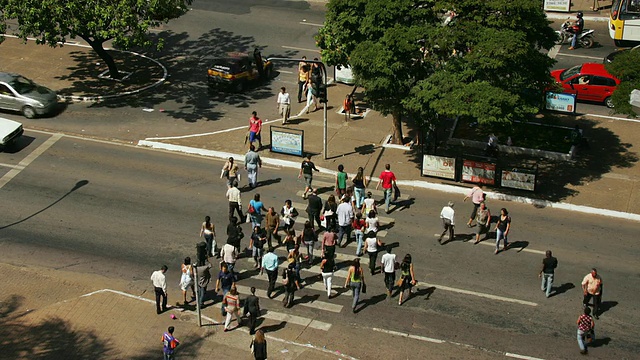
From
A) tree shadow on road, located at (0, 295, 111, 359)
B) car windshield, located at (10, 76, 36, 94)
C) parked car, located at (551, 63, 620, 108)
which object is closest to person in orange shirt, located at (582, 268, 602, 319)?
tree shadow on road, located at (0, 295, 111, 359)

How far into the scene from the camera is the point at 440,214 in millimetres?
28453

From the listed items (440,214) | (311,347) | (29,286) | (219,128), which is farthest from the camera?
(219,128)

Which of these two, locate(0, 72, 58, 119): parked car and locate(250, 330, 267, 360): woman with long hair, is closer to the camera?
locate(250, 330, 267, 360): woman with long hair

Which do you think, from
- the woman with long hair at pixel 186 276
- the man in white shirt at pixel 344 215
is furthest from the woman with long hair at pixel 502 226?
the woman with long hair at pixel 186 276

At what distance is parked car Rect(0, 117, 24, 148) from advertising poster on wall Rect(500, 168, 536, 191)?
18.9 metres

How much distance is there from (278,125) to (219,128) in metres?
2.53

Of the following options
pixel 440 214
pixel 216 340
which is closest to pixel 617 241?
pixel 440 214

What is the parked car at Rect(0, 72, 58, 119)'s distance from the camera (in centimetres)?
3591

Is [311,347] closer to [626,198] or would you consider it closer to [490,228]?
[490,228]

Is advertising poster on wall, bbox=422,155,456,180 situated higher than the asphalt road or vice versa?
advertising poster on wall, bbox=422,155,456,180

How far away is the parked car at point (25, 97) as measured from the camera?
35.9 m

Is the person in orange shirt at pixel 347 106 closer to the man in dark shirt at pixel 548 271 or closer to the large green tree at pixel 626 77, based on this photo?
the large green tree at pixel 626 77

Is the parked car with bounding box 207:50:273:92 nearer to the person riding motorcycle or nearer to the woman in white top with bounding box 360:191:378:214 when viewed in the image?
the woman in white top with bounding box 360:191:378:214

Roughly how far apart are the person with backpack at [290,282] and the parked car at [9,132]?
1486 cm
